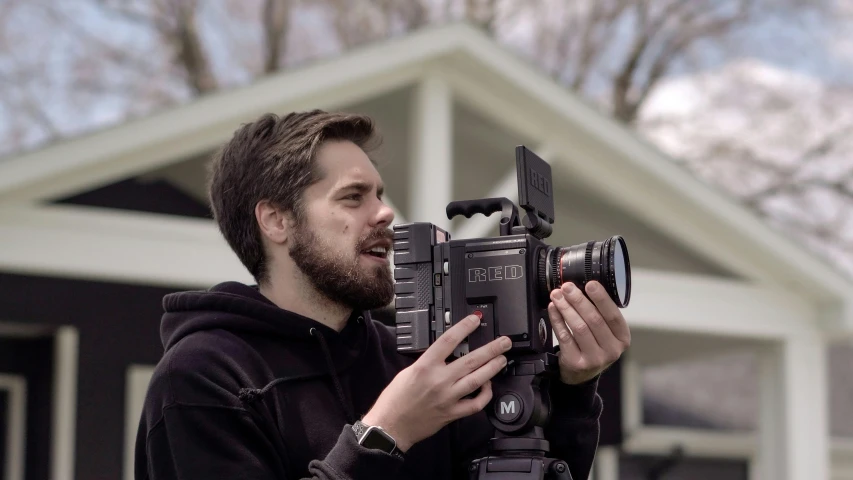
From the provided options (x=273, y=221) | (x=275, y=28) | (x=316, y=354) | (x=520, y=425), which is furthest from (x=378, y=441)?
(x=275, y=28)

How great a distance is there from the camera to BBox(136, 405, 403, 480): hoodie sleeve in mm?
2039

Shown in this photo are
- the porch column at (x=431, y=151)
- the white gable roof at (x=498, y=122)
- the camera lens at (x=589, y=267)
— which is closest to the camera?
the camera lens at (x=589, y=267)

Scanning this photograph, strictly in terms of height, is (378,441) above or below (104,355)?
below

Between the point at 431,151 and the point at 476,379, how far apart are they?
188 inches

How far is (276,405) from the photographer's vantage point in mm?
2230

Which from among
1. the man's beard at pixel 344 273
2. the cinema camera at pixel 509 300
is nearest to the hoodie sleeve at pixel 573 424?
the cinema camera at pixel 509 300

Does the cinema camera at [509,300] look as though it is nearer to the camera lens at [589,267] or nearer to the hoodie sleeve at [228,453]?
the camera lens at [589,267]

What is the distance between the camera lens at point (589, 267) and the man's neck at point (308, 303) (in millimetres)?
464

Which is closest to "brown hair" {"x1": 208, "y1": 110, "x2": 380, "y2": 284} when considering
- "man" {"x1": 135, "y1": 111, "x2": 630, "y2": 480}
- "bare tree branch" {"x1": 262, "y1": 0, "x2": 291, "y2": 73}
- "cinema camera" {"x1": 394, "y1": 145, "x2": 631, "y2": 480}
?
"man" {"x1": 135, "y1": 111, "x2": 630, "y2": 480}

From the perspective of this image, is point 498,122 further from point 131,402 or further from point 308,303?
point 308,303

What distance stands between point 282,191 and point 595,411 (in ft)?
2.55

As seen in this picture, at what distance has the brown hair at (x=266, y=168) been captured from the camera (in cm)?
242

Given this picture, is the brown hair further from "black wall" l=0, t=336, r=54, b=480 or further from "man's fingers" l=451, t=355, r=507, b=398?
"black wall" l=0, t=336, r=54, b=480

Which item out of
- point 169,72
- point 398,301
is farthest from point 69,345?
point 169,72
